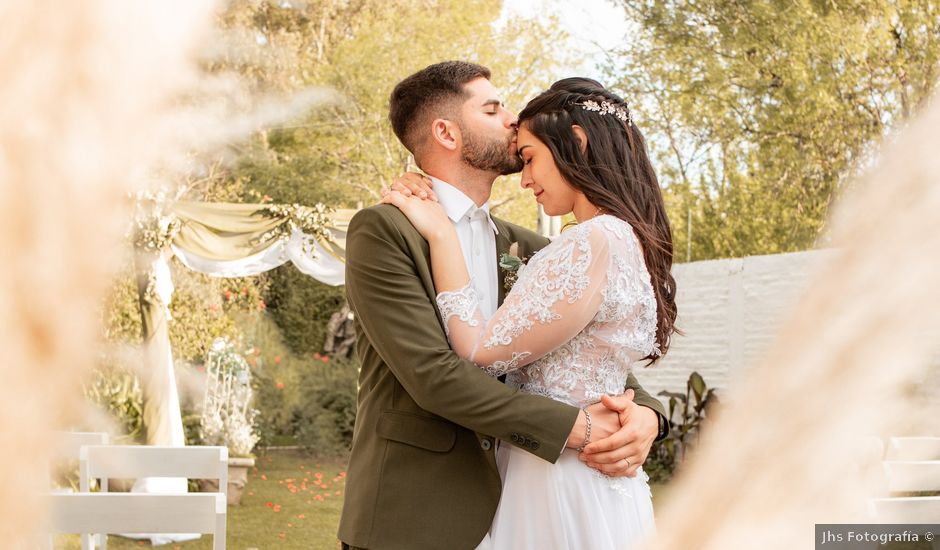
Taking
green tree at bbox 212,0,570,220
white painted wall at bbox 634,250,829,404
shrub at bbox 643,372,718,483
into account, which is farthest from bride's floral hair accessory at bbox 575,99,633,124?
green tree at bbox 212,0,570,220

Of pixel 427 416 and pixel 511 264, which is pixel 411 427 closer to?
pixel 427 416

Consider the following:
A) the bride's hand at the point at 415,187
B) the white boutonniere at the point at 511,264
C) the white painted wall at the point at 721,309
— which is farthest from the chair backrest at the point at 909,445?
the white painted wall at the point at 721,309

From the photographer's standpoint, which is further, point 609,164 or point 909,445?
point 609,164

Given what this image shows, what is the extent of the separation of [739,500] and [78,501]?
13.6 ft

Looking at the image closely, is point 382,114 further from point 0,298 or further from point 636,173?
point 0,298

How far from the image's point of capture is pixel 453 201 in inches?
99.6

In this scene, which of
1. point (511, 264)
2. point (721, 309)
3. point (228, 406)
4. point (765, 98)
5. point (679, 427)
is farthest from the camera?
point (765, 98)

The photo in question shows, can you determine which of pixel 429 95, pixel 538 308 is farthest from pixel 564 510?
pixel 429 95

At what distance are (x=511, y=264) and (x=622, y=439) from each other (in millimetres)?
521

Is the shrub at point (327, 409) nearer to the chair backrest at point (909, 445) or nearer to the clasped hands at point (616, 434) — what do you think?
the clasped hands at point (616, 434)

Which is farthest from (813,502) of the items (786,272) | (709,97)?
(709,97)

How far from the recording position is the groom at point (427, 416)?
2014 mm

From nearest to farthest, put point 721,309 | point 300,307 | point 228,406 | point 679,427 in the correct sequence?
point 721,309
point 679,427
point 228,406
point 300,307

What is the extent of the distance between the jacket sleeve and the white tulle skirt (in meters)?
0.16
